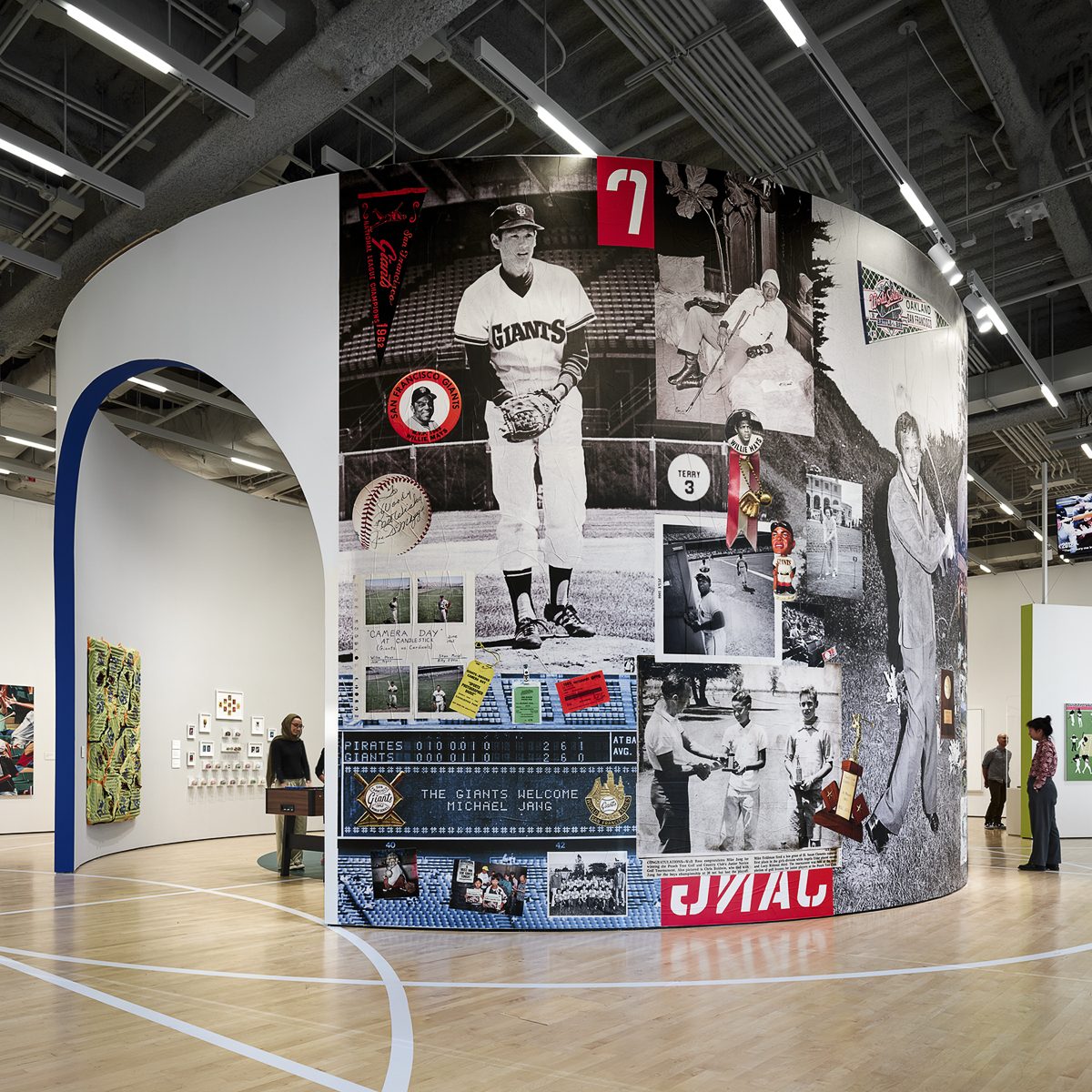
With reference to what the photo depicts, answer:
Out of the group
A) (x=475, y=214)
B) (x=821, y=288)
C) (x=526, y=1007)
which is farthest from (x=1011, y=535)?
(x=526, y=1007)

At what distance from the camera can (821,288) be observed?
26.3ft

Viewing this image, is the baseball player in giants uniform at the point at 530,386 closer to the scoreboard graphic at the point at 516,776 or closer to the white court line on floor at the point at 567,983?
the scoreboard graphic at the point at 516,776

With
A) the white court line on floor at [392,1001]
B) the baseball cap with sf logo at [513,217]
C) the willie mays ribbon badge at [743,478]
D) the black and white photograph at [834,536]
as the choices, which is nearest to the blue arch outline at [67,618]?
the white court line on floor at [392,1001]

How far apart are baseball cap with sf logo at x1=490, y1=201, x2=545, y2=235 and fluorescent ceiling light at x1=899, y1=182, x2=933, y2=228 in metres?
3.06

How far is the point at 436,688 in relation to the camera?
711 cm

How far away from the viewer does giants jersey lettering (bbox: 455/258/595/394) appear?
732cm

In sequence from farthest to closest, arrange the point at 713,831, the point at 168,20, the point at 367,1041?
the point at 168,20 < the point at 713,831 < the point at 367,1041

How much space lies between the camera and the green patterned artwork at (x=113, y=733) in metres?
11.0

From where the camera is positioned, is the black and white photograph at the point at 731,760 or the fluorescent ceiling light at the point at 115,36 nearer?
the fluorescent ceiling light at the point at 115,36

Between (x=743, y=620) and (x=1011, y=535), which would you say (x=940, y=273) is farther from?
(x=1011, y=535)

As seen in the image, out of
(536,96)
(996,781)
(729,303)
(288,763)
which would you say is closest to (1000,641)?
(996,781)

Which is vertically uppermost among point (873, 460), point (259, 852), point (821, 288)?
point (821, 288)

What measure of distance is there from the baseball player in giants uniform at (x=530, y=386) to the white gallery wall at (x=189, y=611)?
5.53 m

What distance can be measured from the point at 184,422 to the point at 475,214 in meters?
9.47
